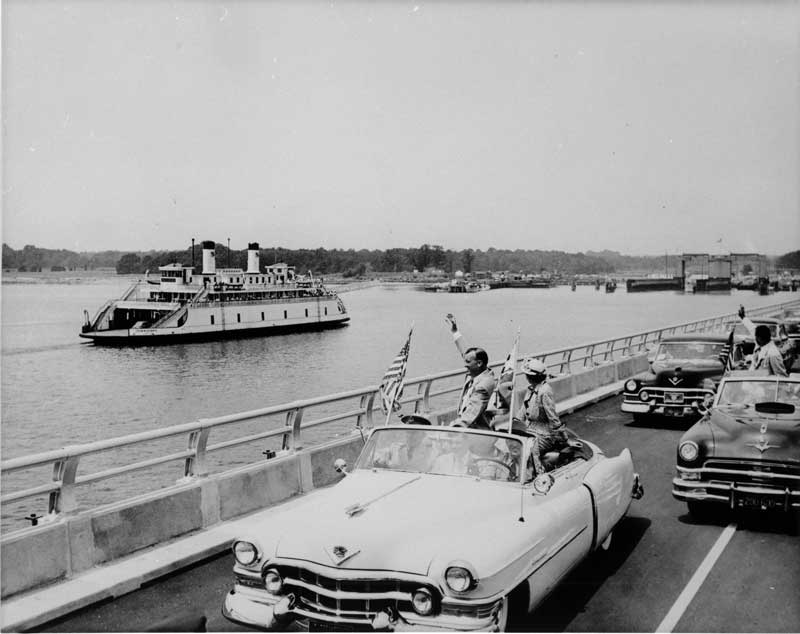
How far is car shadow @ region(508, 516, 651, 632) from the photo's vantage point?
6.05m

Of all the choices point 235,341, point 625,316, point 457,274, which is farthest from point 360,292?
point 235,341

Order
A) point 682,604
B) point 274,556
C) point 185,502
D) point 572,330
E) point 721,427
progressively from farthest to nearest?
point 572,330 → point 721,427 → point 185,502 → point 682,604 → point 274,556

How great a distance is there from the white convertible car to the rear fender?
5cm

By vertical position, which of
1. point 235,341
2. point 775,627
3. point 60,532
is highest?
point 60,532

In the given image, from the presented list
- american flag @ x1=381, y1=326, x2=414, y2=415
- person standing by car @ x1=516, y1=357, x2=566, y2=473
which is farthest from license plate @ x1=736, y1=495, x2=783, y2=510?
american flag @ x1=381, y1=326, x2=414, y2=415

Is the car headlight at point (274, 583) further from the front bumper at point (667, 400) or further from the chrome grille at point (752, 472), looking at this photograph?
the front bumper at point (667, 400)

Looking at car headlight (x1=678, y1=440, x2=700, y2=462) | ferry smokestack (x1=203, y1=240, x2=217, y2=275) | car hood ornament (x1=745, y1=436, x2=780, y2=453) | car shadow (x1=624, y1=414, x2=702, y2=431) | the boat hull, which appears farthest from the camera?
ferry smokestack (x1=203, y1=240, x2=217, y2=275)

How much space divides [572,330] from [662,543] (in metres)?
68.6

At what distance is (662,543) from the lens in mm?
8188

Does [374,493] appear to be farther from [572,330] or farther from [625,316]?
[625,316]

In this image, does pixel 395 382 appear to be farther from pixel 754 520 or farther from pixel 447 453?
pixel 754 520

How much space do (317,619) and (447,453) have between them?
2040 mm

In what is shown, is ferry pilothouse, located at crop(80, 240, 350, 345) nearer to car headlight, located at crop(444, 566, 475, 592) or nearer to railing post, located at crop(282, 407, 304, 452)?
railing post, located at crop(282, 407, 304, 452)

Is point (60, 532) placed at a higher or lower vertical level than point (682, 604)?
higher
